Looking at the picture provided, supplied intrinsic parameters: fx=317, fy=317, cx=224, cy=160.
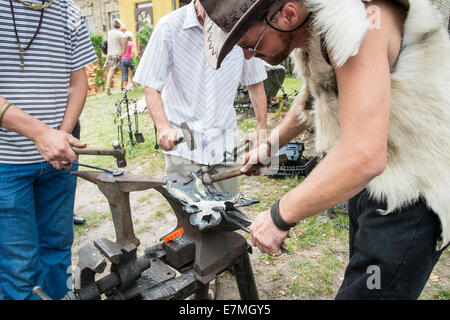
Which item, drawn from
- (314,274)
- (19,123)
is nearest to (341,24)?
(19,123)

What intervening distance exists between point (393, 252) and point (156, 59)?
1.95 metres

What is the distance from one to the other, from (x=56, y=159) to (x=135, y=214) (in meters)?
2.74

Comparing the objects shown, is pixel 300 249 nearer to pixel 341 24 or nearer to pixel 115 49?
pixel 341 24

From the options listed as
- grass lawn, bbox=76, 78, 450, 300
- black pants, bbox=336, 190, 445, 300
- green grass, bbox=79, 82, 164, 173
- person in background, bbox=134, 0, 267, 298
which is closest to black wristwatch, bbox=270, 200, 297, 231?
black pants, bbox=336, 190, 445, 300

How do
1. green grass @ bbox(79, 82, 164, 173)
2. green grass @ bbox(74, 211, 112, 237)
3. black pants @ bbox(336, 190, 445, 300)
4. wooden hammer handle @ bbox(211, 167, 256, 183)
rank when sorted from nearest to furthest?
black pants @ bbox(336, 190, 445, 300) < wooden hammer handle @ bbox(211, 167, 256, 183) < green grass @ bbox(74, 211, 112, 237) < green grass @ bbox(79, 82, 164, 173)

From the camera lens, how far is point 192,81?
95.4 inches

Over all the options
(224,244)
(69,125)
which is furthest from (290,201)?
(69,125)

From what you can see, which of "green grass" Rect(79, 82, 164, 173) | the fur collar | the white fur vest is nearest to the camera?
the fur collar

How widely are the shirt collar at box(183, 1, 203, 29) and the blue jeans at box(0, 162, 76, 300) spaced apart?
134 cm

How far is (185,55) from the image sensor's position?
2.38 meters

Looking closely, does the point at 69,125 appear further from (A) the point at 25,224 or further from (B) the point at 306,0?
(B) the point at 306,0

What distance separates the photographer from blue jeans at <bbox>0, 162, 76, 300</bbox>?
1.85m

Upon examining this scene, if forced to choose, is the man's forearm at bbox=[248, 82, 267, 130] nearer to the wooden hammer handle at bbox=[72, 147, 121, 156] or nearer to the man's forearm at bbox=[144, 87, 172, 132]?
the man's forearm at bbox=[144, 87, 172, 132]
